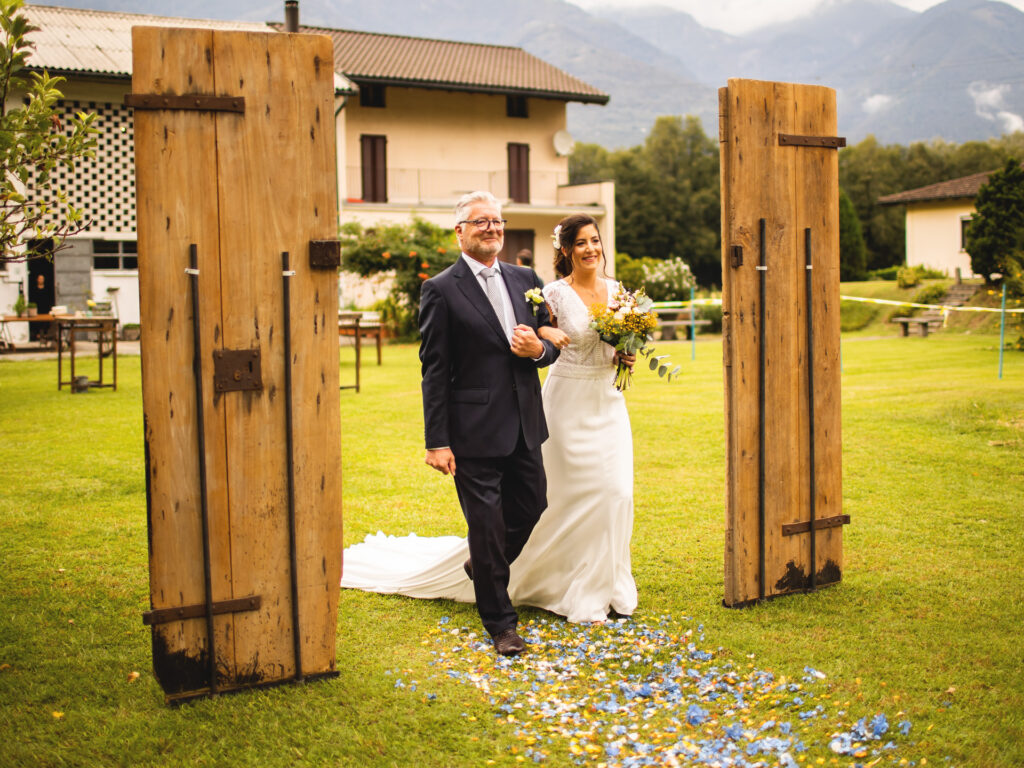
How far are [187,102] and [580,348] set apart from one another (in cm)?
247

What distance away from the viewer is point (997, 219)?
88.5 feet

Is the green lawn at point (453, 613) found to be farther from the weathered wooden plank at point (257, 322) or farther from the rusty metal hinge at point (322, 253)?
the rusty metal hinge at point (322, 253)

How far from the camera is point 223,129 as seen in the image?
3912mm

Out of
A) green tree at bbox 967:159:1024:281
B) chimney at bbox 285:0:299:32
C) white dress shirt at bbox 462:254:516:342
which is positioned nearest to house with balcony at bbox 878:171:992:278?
green tree at bbox 967:159:1024:281

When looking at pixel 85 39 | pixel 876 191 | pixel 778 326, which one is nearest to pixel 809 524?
pixel 778 326

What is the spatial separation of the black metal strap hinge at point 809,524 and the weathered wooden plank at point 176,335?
306 centimetres

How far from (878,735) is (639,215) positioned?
187ft

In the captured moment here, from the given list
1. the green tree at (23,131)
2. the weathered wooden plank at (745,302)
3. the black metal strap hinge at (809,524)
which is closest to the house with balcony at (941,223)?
the black metal strap hinge at (809,524)

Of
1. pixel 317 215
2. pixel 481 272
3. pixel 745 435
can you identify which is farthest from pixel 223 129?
pixel 745 435

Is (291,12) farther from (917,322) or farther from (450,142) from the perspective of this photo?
(450,142)

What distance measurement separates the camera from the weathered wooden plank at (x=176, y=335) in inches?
150

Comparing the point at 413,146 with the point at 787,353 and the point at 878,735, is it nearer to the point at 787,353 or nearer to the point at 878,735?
the point at 787,353

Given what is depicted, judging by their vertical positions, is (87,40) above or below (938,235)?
Answer: above

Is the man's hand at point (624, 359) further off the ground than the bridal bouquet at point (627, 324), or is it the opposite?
the bridal bouquet at point (627, 324)
